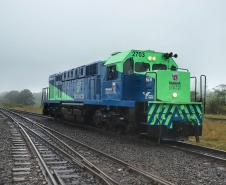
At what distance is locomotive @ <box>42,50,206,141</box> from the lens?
13.6m

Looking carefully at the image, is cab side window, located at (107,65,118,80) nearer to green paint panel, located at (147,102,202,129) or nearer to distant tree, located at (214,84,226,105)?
green paint panel, located at (147,102,202,129)

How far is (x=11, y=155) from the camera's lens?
11.3 m

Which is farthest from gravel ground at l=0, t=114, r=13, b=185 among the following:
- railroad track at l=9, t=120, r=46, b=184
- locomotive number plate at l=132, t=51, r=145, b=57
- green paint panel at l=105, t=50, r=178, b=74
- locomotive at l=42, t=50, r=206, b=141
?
locomotive number plate at l=132, t=51, r=145, b=57

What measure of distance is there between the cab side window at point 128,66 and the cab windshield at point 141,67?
19 centimetres

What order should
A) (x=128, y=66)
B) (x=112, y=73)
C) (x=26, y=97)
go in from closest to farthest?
(x=128, y=66) → (x=112, y=73) → (x=26, y=97)

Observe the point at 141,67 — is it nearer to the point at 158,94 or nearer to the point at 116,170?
the point at 158,94

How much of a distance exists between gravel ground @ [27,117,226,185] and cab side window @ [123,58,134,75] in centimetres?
266

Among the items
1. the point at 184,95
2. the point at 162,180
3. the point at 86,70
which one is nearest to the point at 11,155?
the point at 162,180

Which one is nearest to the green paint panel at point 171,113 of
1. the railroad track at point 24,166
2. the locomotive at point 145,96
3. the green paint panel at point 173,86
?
the locomotive at point 145,96

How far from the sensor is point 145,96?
1445 centimetres

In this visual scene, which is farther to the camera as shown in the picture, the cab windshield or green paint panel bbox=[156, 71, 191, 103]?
the cab windshield

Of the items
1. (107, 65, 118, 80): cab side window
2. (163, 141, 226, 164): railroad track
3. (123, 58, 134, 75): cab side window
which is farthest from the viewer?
(107, 65, 118, 80): cab side window

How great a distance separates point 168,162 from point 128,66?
577 centimetres

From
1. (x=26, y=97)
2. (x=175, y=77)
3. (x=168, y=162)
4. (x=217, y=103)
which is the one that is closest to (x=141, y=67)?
(x=175, y=77)
